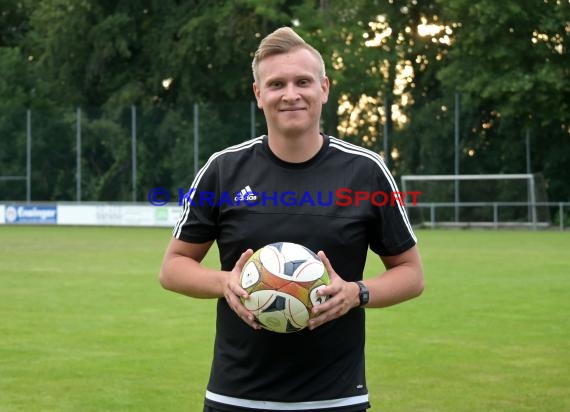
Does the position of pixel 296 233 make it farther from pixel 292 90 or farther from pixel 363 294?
pixel 292 90

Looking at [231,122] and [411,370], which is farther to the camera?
[231,122]

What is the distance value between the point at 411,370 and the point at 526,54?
3456 centimetres

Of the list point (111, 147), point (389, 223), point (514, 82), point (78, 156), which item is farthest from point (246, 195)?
point (78, 156)

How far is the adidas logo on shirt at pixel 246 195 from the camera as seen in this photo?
4.23 metres

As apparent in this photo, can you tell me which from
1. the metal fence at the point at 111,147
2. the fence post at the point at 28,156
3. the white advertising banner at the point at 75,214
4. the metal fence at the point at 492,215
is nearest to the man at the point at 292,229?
the metal fence at the point at 492,215

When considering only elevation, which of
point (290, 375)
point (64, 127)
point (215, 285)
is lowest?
point (290, 375)

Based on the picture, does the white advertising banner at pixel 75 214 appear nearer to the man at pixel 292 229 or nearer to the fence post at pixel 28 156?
the fence post at pixel 28 156

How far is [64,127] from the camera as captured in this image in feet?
159

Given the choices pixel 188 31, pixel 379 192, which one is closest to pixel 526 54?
pixel 188 31

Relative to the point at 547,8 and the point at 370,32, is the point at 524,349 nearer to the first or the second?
the point at 547,8

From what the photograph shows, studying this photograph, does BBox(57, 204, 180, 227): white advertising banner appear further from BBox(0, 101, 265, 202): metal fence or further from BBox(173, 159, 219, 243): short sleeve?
BBox(173, 159, 219, 243): short sleeve

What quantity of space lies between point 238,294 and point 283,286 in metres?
0.17

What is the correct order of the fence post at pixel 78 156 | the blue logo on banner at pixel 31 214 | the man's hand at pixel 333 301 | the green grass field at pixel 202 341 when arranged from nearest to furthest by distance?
the man's hand at pixel 333 301
the green grass field at pixel 202 341
the blue logo on banner at pixel 31 214
the fence post at pixel 78 156

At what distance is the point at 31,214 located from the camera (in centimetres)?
4494
